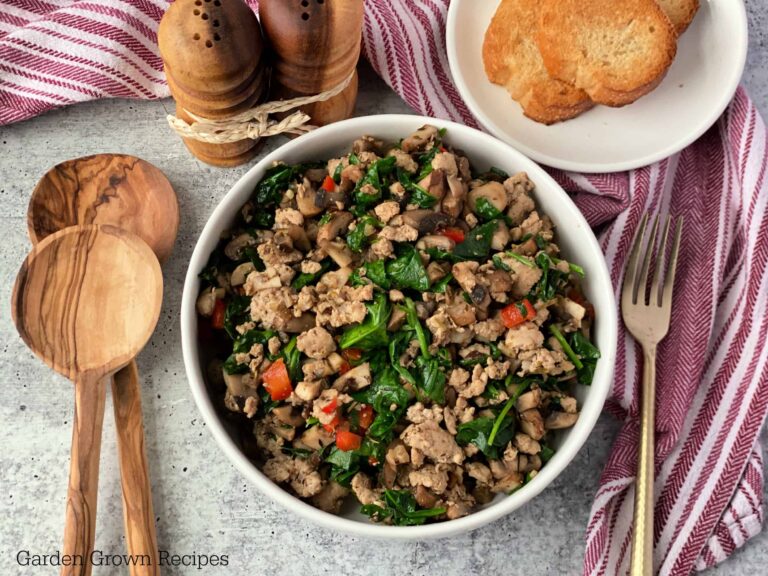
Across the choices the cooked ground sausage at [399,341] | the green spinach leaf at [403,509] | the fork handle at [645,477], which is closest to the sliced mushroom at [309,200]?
the cooked ground sausage at [399,341]

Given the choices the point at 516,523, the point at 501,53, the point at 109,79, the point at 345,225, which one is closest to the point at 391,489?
the point at 516,523

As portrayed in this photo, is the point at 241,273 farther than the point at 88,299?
No

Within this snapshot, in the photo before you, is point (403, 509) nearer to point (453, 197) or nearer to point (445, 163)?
point (453, 197)

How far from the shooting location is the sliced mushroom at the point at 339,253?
9.05 ft

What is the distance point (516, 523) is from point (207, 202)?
6.10 ft

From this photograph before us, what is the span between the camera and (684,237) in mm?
3301

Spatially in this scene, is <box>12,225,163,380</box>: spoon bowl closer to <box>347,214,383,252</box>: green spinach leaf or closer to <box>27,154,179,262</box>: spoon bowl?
<box>27,154,179,262</box>: spoon bowl

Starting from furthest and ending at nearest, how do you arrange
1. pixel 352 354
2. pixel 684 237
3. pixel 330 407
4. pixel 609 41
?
pixel 684 237, pixel 609 41, pixel 352 354, pixel 330 407

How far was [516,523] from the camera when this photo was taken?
3090 millimetres

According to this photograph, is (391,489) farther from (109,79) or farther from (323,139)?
(109,79)

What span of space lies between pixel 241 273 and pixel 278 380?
0.43 metres

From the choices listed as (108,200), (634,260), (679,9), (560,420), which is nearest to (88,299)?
(108,200)

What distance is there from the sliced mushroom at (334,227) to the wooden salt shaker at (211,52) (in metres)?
0.55

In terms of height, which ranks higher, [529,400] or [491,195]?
[491,195]
